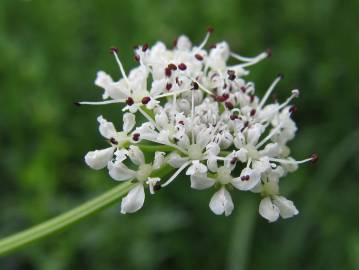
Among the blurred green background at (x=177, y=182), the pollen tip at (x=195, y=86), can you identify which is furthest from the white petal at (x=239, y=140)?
the blurred green background at (x=177, y=182)

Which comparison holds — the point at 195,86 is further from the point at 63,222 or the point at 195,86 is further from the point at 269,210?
the point at 63,222

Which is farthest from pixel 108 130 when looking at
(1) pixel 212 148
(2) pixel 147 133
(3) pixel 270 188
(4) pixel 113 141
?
(3) pixel 270 188

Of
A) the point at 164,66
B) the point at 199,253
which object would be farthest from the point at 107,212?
the point at 164,66

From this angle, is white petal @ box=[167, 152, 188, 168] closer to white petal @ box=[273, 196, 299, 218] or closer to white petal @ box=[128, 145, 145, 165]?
white petal @ box=[128, 145, 145, 165]

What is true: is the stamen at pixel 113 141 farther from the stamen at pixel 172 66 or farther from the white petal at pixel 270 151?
the white petal at pixel 270 151

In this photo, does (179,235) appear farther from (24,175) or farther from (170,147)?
(170,147)

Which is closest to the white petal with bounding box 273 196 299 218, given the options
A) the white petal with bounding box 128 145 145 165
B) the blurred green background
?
the white petal with bounding box 128 145 145 165
